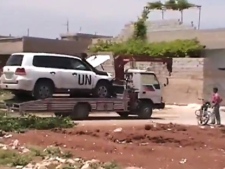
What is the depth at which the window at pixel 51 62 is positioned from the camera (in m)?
28.1

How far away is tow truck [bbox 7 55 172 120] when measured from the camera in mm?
27500

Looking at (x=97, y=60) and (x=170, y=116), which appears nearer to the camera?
(x=97, y=60)

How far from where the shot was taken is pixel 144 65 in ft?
153

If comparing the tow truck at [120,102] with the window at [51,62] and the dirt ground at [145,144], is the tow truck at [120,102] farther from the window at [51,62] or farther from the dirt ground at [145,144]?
the dirt ground at [145,144]

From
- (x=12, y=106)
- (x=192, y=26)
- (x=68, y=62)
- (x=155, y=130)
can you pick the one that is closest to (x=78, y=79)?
(x=68, y=62)

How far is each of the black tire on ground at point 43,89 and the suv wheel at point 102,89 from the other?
2.36 metres

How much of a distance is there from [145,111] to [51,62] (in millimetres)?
5505

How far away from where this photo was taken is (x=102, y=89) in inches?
1183

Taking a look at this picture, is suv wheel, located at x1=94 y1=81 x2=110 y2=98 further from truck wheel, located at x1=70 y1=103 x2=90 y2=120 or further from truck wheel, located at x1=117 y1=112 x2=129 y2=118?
truck wheel, located at x1=117 y1=112 x2=129 y2=118

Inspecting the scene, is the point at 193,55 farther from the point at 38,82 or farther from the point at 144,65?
the point at 38,82

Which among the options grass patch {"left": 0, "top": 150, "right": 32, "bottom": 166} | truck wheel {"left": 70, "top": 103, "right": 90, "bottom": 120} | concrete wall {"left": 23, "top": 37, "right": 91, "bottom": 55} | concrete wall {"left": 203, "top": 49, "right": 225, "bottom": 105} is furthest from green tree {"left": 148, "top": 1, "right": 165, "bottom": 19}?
grass patch {"left": 0, "top": 150, "right": 32, "bottom": 166}

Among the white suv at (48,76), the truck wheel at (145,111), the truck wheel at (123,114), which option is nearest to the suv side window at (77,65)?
the white suv at (48,76)

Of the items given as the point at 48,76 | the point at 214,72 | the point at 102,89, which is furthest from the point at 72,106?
the point at 214,72

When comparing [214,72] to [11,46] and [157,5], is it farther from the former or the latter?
[157,5]
